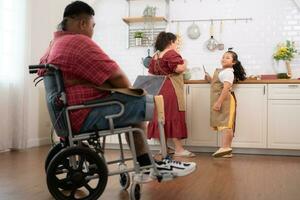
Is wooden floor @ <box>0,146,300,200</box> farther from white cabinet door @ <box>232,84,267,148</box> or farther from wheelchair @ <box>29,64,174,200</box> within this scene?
white cabinet door @ <box>232,84,267,148</box>

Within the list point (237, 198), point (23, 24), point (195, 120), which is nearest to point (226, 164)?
point (195, 120)

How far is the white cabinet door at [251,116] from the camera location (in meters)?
4.39

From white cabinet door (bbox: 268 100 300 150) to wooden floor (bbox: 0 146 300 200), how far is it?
0.53 meters

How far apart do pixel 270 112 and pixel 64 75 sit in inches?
117

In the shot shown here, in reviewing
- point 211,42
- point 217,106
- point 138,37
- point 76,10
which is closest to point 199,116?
point 217,106

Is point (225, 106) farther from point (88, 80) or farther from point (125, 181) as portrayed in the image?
point (88, 80)

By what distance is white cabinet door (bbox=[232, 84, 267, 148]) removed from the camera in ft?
14.4

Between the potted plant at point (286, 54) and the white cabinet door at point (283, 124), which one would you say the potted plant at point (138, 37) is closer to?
the potted plant at point (286, 54)

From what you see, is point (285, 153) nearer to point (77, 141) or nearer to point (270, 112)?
point (270, 112)

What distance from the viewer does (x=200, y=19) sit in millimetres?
5336

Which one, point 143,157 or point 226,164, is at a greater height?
point 143,157

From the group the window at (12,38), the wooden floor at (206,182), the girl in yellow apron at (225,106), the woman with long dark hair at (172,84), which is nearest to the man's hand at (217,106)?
the girl in yellow apron at (225,106)

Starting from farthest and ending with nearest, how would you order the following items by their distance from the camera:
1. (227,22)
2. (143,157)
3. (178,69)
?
(227,22) < (178,69) < (143,157)

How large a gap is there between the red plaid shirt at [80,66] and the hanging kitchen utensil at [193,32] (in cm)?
347
